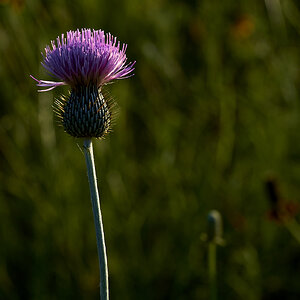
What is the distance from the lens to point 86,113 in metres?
1.31

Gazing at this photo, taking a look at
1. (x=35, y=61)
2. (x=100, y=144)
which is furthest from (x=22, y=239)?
(x=35, y=61)

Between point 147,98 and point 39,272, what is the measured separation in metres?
1.49

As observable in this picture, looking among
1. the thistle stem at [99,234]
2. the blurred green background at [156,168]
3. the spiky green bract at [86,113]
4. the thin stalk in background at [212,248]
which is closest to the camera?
the thistle stem at [99,234]

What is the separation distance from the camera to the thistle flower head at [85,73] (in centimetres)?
130

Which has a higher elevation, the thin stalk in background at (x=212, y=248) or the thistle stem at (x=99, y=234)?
the thistle stem at (x=99, y=234)

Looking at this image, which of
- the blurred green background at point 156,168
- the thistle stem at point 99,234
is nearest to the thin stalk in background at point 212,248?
the blurred green background at point 156,168

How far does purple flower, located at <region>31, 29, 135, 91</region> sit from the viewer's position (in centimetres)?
131

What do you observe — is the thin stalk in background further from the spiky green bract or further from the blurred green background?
the spiky green bract

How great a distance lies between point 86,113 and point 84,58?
151 millimetres

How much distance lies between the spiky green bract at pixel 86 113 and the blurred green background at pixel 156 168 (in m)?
1.21

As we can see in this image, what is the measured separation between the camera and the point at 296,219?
9.55 ft

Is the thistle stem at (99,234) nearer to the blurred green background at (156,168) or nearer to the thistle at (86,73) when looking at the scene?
the thistle at (86,73)

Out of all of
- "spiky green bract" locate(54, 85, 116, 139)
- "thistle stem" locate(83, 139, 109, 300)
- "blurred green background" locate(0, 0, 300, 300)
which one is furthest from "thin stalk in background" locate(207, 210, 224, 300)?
"thistle stem" locate(83, 139, 109, 300)

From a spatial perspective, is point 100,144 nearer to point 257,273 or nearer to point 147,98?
point 147,98
